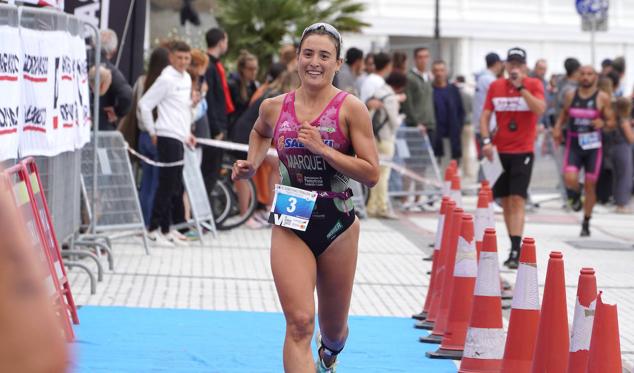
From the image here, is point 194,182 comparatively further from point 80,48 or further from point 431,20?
point 431,20

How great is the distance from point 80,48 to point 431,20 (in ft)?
124

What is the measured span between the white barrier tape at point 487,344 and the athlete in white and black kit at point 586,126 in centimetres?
928

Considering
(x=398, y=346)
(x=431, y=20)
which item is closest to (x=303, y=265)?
(x=398, y=346)

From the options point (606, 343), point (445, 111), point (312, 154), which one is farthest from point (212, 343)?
point (445, 111)

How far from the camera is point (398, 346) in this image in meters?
7.98

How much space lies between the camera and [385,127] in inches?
704

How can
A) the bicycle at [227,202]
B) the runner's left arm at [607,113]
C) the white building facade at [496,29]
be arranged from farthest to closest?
the white building facade at [496,29] → the runner's left arm at [607,113] → the bicycle at [227,202]

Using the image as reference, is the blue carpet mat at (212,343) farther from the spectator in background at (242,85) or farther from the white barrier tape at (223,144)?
the spectator in background at (242,85)

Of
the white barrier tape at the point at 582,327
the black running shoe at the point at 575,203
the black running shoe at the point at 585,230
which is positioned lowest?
the black running shoe at the point at 575,203

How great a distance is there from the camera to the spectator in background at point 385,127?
17.4 metres

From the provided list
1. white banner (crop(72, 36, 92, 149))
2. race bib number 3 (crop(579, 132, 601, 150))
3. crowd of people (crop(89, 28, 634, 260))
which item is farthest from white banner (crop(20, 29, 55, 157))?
race bib number 3 (crop(579, 132, 601, 150))

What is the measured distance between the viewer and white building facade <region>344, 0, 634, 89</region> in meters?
46.8

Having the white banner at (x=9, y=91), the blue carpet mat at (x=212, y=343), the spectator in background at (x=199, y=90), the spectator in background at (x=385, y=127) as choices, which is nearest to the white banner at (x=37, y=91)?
the white banner at (x=9, y=91)

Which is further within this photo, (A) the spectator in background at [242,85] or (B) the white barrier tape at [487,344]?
(A) the spectator in background at [242,85]
